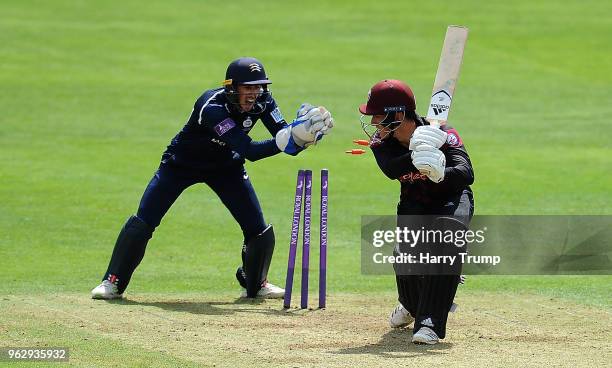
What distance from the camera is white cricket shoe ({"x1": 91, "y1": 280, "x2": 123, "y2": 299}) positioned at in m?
9.96

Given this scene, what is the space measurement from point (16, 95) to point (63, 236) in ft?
30.1

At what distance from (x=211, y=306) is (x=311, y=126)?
1.84 meters

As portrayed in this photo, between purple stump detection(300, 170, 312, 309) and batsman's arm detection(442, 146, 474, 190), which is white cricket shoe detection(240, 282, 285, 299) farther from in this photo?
batsman's arm detection(442, 146, 474, 190)

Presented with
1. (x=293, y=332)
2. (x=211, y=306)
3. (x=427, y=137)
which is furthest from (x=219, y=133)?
(x=427, y=137)

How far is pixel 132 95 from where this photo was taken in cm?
2198

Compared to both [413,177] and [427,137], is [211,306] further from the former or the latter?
[427,137]

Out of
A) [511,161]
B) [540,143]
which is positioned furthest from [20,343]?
[540,143]

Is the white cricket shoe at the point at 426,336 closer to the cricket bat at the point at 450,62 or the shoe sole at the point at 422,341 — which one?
the shoe sole at the point at 422,341

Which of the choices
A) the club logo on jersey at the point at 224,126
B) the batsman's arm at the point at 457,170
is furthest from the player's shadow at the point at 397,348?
the club logo on jersey at the point at 224,126

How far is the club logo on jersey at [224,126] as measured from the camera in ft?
31.1

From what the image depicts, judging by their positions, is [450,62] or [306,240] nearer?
[450,62]

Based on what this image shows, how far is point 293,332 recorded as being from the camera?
862 centimetres

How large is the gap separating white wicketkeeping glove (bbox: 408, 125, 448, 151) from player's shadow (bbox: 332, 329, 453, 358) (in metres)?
1.30

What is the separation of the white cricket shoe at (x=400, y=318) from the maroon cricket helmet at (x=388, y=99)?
1.46 meters
